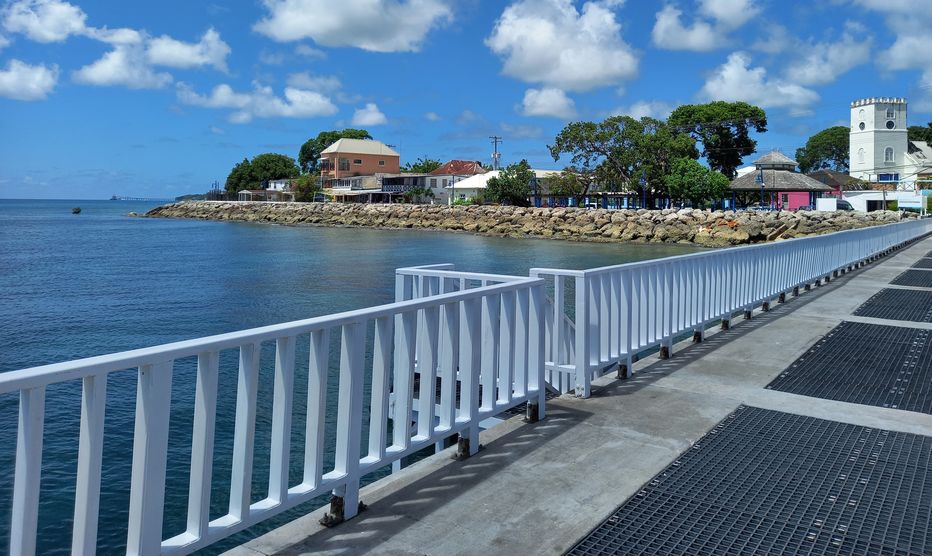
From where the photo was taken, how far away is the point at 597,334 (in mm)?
5711

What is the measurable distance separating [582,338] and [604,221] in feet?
168

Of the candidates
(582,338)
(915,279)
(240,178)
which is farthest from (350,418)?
(240,178)

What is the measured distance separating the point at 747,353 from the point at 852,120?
382 ft

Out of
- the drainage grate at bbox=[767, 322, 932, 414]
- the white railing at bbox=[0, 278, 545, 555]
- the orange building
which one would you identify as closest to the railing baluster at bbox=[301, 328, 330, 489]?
the white railing at bbox=[0, 278, 545, 555]

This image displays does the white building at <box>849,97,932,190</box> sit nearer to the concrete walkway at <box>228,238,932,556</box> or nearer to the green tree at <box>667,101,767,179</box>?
the green tree at <box>667,101,767,179</box>

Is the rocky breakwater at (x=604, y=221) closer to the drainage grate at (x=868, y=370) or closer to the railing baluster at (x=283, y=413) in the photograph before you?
the drainage grate at (x=868, y=370)

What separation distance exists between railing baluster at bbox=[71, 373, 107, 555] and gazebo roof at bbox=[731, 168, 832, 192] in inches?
2718

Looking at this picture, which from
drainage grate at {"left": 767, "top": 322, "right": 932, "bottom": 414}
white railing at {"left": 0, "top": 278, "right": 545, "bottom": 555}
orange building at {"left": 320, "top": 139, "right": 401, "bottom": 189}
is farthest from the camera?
orange building at {"left": 320, "top": 139, "right": 401, "bottom": 189}

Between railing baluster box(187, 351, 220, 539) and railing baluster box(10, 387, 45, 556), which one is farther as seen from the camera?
railing baluster box(187, 351, 220, 539)

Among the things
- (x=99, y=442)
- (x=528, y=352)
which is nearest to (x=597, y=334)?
(x=528, y=352)

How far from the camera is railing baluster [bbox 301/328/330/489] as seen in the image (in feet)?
10.8

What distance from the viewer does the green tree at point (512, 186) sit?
3027 inches

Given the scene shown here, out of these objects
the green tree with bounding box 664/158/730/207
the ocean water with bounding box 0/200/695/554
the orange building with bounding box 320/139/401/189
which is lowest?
the ocean water with bounding box 0/200/695/554

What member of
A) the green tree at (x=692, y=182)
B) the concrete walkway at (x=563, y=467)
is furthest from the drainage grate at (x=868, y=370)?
the green tree at (x=692, y=182)
